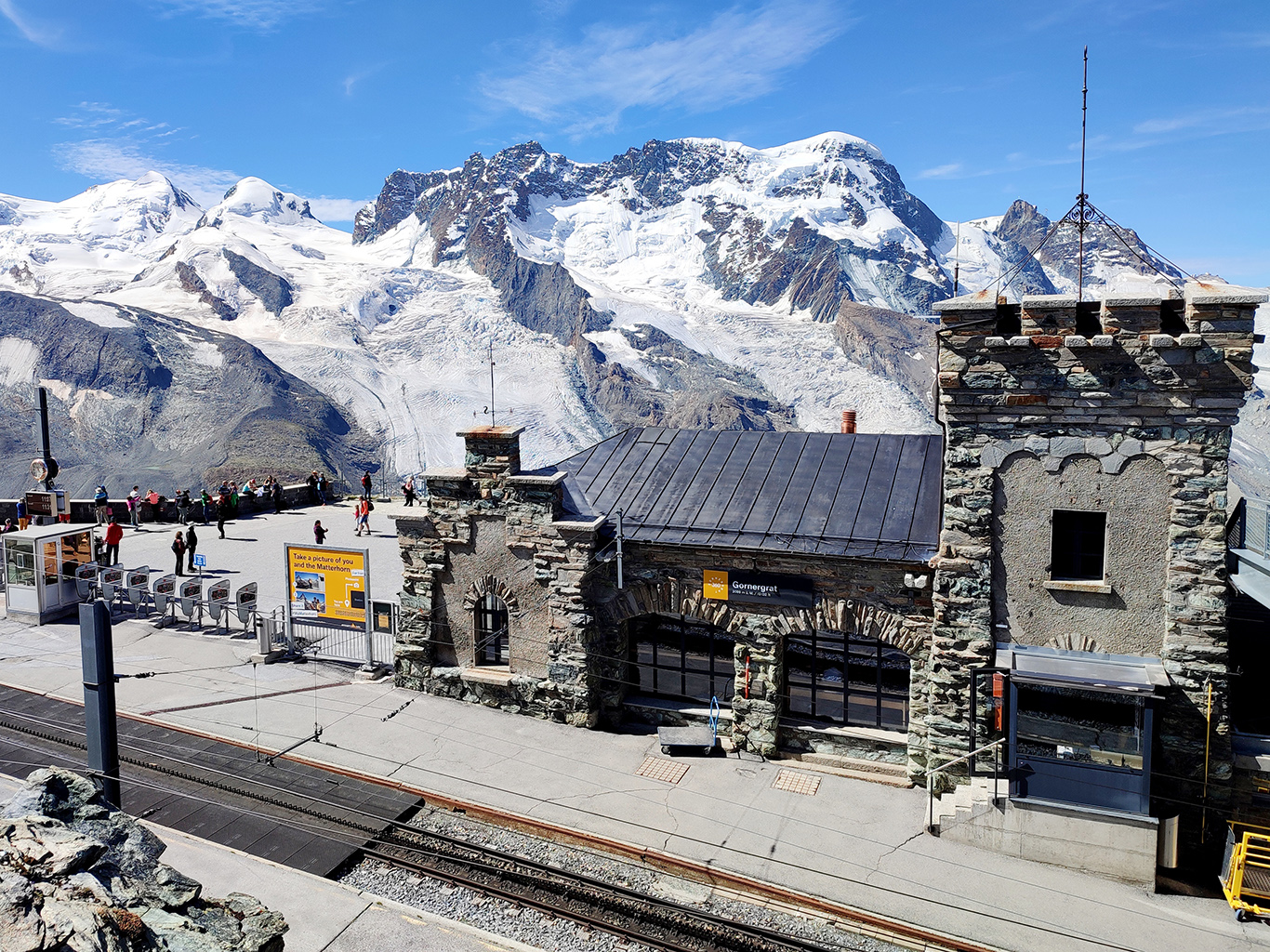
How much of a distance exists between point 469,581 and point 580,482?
315cm

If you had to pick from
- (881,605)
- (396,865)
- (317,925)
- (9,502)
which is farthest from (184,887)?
(9,502)

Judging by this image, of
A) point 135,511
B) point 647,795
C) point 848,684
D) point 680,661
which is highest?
point 135,511

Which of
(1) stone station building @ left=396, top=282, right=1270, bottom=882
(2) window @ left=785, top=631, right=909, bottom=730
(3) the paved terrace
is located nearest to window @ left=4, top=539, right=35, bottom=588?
(3) the paved terrace

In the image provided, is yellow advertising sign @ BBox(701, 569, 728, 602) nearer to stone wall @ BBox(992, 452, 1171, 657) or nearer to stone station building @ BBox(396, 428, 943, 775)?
stone station building @ BBox(396, 428, 943, 775)

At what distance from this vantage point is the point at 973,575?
13539 millimetres

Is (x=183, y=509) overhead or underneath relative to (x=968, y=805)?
overhead

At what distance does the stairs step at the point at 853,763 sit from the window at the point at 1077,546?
4377mm

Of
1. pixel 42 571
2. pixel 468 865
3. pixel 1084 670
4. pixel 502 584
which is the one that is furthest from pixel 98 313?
pixel 1084 670

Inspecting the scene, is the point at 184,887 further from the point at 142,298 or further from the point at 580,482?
the point at 142,298

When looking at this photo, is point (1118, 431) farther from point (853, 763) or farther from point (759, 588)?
point (853, 763)

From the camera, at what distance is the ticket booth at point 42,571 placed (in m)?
22.4

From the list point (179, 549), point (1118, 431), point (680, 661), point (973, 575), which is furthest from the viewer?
point (179, 549)

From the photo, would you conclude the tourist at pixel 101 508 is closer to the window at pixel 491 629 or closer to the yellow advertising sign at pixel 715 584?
the window at pixel 491 629

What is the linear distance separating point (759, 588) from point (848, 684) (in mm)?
2494
